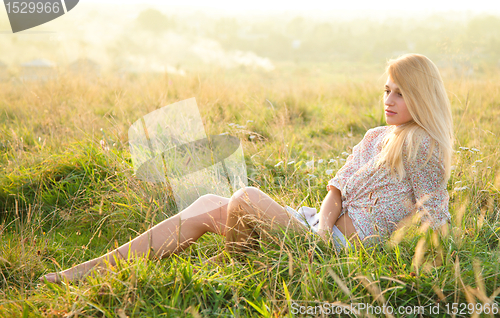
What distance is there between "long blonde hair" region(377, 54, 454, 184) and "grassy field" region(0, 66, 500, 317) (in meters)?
0.42

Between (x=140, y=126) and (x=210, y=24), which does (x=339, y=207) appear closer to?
(x=140, y=126)

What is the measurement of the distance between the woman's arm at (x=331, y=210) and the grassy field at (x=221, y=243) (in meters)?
0.18

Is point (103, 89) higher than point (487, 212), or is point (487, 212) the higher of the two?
point (103, 89)

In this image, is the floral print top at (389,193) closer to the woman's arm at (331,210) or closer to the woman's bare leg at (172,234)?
the woman's arm at (331,210)

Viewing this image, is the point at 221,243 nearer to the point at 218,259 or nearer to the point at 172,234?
the point at 218,259

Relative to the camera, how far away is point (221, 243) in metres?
2.27

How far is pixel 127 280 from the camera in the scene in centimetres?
163

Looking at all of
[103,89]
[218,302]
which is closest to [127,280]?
[218,302]

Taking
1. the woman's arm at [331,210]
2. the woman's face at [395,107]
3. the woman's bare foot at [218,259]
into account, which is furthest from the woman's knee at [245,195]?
the woman's face at [395,107]

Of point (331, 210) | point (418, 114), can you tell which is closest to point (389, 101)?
point (418, 114)

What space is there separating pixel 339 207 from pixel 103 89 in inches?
200

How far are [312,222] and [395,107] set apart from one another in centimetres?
84

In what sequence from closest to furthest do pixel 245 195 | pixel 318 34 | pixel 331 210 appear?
pixel 245 195, pixel 331 210, pixel 318 34

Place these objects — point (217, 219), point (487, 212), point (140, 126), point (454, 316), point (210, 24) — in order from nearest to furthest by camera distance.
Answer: point (454, 316), point (217, 219), point (487, 212), point (140, 126), point (210, 24)
